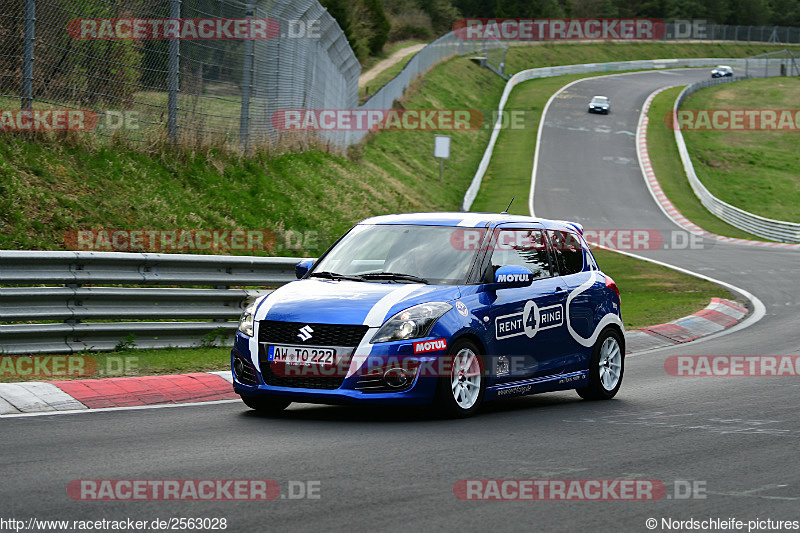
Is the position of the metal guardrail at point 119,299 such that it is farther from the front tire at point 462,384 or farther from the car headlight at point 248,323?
the front tire at point 462,384

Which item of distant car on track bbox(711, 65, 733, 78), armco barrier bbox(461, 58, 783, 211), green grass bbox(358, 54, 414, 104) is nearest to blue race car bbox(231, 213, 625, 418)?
armco barrier bbox(461, 58, 783, 211)

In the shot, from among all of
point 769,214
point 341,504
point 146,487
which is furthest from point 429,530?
point 769,214

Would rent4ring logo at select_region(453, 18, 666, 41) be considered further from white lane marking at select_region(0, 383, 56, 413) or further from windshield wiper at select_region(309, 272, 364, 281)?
white lane marking at select_region(0, 383, 56, 413)

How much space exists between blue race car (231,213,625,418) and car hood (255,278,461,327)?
1 centimetres

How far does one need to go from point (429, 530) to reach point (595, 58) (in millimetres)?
101339

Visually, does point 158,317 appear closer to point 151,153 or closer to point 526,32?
point 151,153

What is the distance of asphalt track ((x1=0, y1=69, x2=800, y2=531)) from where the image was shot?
18.4 ft

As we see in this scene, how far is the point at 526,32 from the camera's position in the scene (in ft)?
319

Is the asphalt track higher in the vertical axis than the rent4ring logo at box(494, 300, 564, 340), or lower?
lower

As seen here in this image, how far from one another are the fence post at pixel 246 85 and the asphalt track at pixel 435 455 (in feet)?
33.1

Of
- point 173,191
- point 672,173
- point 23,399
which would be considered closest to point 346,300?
point 23,399

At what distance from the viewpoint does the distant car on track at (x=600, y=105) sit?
6919cm

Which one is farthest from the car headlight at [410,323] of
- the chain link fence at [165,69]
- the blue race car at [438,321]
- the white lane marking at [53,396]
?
the chain link fence at [165,69]

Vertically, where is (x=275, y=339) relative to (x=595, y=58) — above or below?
below
